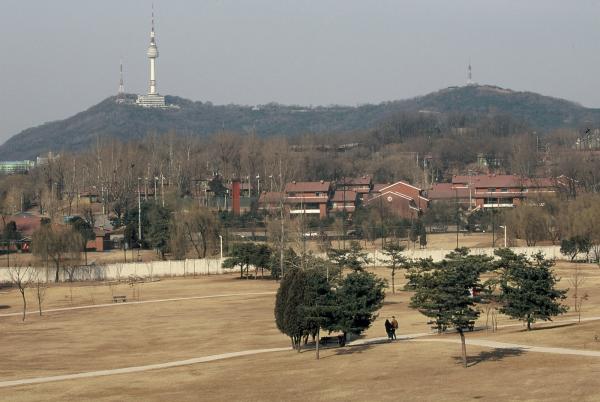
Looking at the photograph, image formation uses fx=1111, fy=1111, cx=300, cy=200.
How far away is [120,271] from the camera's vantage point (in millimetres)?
84750

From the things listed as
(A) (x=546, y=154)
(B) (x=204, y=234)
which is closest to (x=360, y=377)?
(B) (x=204, y=234)

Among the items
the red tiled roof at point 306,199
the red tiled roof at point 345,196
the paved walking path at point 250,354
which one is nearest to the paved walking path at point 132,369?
the paved walking path at point 250,354

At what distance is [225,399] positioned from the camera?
34.2 metres

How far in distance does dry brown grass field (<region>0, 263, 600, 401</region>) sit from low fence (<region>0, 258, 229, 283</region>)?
755 inches

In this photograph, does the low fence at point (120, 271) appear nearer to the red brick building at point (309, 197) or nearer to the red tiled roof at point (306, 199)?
the red brick building at point (309, 197)

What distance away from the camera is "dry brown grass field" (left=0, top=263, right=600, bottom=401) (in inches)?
1330

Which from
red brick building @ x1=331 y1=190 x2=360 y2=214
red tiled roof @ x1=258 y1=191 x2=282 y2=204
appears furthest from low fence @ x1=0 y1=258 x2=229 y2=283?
red brick building @ x1=331 y1=190 x2=360 y2=214

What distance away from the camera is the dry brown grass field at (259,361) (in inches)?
→ 1330

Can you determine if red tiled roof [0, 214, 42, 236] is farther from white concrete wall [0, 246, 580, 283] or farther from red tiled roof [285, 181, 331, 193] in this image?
red tiled roof [285, 181, 331, 193]

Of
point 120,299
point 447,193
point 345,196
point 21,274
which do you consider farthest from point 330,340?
point 447,193

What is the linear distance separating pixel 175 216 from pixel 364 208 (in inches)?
1438

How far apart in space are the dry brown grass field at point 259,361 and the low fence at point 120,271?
62.9 ft

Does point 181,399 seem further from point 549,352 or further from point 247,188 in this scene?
point 247,188

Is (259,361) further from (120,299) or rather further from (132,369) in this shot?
(120,299)
